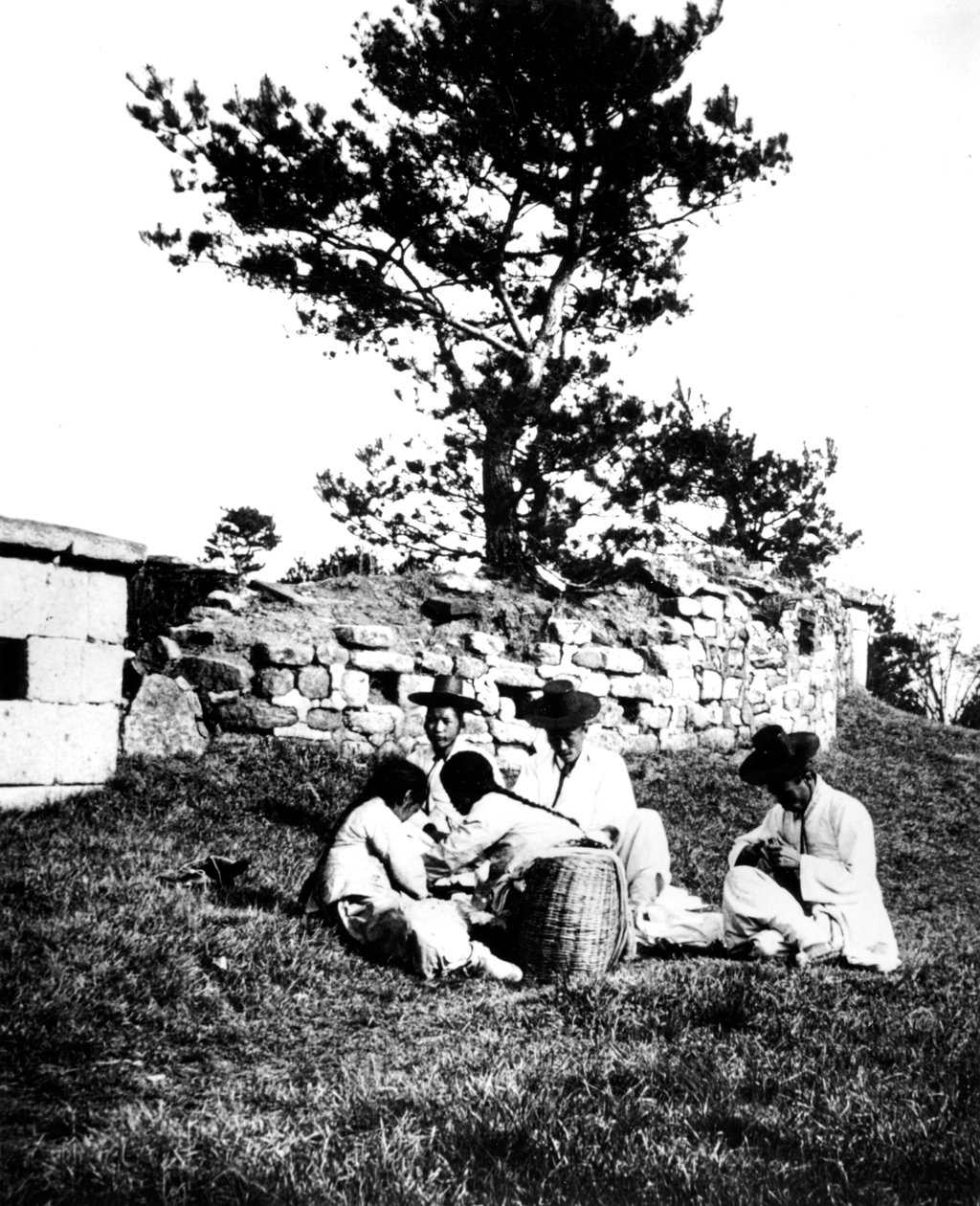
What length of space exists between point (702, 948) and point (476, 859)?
4.22 ft

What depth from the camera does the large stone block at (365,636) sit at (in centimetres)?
942

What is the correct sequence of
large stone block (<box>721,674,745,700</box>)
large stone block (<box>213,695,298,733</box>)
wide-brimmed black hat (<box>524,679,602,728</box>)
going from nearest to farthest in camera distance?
wide-brimmed black hat (<box>524,679,602,728</box>) < large stone block (<box>213,695,298,733</box>) < large stone block (<box>721,674,745,700</box>)

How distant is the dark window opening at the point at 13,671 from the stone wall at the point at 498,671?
1.03 m

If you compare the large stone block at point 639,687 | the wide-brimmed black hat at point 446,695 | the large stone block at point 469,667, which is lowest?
the wide-brimmed black hat at point 446,695

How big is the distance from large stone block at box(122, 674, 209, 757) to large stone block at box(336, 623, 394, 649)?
134 cm

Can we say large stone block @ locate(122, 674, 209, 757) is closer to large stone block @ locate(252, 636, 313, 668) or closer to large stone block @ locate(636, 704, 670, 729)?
large stone block @ locate(252, 636, 313, 668)

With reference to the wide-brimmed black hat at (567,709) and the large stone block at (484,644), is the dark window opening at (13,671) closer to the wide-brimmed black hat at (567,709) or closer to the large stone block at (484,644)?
the wide-brimmed black hat at (567,709)

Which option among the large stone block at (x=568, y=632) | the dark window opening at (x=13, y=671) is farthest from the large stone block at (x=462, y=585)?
the dark window opening at (x=13, y=671)

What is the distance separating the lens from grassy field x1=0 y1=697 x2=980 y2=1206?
9.95 ft

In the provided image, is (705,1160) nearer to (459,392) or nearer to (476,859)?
(476,859)

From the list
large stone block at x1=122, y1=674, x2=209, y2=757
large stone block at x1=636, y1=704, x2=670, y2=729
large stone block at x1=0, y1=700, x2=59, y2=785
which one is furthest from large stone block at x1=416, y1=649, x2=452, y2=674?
large stone block at x1=0, y1=700, x2=59, y2=785

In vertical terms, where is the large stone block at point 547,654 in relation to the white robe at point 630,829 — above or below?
above

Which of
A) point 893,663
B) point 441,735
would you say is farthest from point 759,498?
point 441,735

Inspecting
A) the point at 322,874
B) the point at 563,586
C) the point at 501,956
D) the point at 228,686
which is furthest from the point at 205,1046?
the point at 563,586
